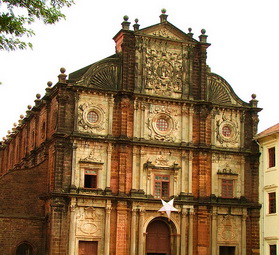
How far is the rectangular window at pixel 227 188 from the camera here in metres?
44.1

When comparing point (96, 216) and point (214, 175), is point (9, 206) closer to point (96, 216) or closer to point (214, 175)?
point (96, 216)

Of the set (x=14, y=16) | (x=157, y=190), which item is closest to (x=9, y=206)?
(x=157, y=190)

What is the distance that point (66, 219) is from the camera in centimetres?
3972

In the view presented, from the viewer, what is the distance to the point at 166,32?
44438 millimetres

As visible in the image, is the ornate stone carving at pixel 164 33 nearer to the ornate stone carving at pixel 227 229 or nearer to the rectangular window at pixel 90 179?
the rectangular window at pixel 90 179

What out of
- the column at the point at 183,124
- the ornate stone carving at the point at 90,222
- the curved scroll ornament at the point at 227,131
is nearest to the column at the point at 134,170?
the ornate stone carving at the point at 90,222

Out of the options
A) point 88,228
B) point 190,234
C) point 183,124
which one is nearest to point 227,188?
point 190,234

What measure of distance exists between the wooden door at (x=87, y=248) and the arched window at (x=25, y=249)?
316 cm

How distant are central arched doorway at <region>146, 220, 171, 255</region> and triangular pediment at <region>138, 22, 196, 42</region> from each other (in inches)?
489

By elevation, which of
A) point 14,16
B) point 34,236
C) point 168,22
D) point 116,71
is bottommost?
point 34,236

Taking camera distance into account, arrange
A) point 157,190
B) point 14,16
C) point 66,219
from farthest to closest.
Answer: point 157,190 < point 66,219 < point 14,16

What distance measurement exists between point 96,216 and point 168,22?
14.0 meters

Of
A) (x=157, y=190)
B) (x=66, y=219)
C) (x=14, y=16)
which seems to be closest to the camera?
(x=14, y=16)

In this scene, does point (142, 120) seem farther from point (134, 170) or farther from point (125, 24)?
point (125, 24)
